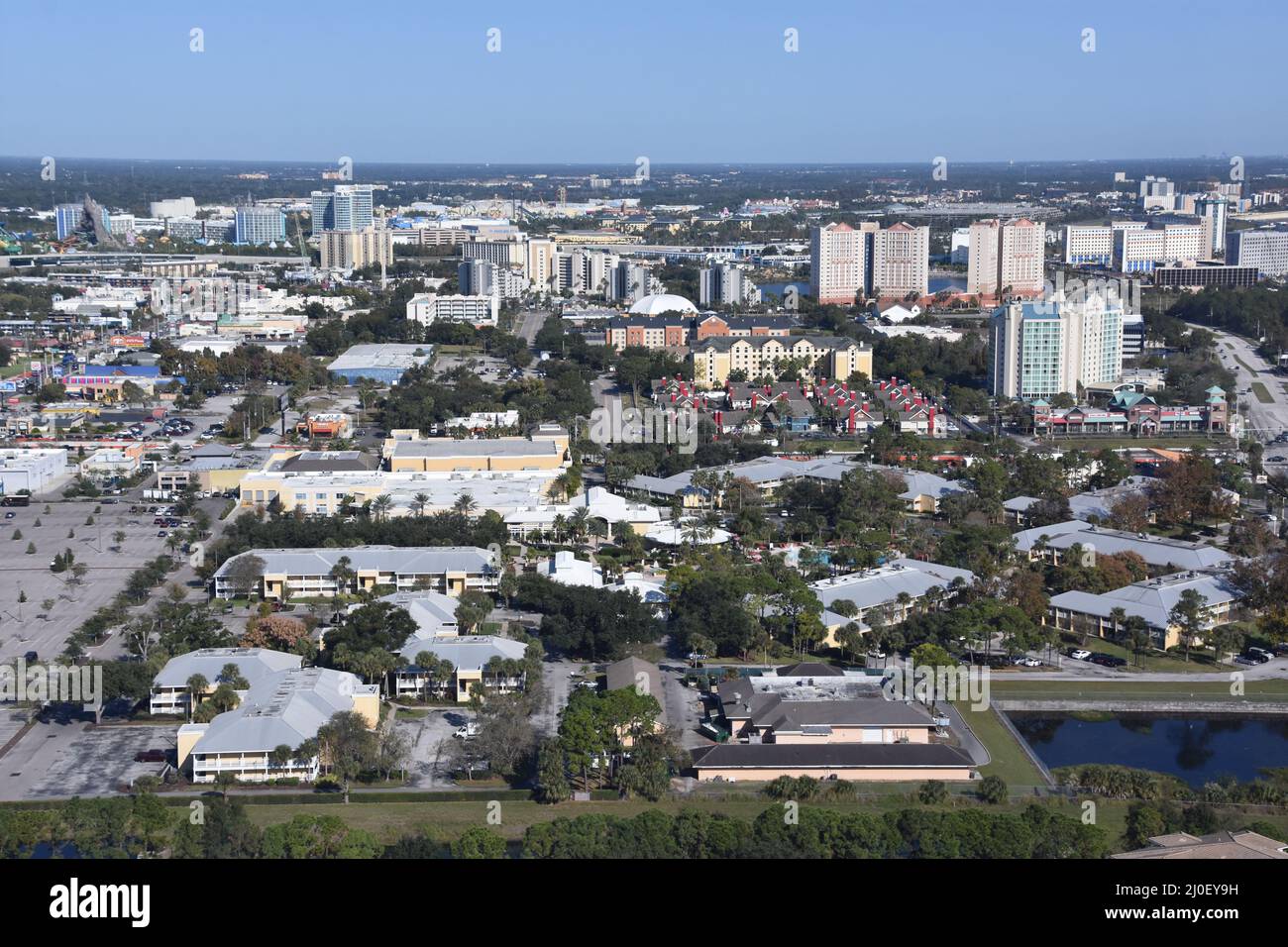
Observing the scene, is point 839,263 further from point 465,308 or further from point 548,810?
point 548,810

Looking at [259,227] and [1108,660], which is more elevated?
[259,227]

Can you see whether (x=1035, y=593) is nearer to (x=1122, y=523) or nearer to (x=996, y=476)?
(x=1122, y=523)

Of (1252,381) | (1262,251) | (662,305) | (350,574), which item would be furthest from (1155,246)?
(350,574)

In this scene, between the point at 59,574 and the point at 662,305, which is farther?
the point at 662,305

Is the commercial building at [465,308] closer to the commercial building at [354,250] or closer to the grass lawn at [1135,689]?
the commercial building at [354,250]

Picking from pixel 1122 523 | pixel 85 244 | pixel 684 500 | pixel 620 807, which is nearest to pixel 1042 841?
pixel 620 807

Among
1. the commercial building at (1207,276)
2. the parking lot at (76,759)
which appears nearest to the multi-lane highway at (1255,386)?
the commercial building at (1207,276)

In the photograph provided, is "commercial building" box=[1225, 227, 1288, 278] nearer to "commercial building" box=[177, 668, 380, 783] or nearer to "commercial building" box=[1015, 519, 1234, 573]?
"commercial building" box=[1015, 519, 1234, 573]
